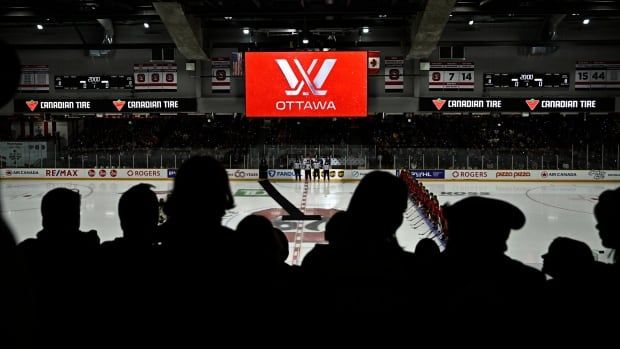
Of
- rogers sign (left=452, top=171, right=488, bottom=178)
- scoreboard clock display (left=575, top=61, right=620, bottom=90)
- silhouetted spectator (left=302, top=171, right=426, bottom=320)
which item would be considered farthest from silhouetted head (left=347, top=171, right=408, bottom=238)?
scoreboard clock display (left=575, top=61, right=620, bottom=90)

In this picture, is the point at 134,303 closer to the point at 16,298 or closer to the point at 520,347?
the point at 16,298

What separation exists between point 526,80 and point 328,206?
13604 millimetres

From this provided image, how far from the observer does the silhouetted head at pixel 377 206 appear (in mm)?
1946

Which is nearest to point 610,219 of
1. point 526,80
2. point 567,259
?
point 567,259

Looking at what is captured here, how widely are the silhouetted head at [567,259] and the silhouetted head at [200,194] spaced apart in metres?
1.40

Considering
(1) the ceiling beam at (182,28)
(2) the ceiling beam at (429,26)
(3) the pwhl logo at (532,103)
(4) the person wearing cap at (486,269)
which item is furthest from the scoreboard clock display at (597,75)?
(4) the person wearing cap at (486,269)

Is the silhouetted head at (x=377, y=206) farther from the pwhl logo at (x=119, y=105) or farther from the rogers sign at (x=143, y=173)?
the pwhl logo at (x=119, y=105)

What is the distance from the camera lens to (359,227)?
193 centimetres

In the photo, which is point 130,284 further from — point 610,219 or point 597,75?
point 597,75

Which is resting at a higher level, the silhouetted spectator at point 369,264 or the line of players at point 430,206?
the silhouetted spectator at point 369,264

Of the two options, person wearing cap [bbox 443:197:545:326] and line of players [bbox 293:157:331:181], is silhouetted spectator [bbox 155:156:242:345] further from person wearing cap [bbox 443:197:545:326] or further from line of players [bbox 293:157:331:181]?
line of players [bbox 293:157:331:181]

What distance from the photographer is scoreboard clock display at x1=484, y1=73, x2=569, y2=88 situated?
2636 centimetres

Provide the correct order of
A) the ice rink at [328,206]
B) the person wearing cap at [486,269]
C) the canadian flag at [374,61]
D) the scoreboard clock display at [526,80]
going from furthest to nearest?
the scoreboard clock display at [526,80]
the canadian flag at [374,61]
the ice rink at [328,206]
the person wearing cap at [486,269]

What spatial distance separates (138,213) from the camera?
97.0 inches
